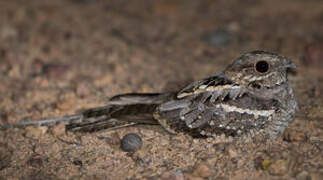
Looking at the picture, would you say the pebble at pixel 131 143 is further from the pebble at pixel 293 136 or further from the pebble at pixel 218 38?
the pebble at pixel 218 38

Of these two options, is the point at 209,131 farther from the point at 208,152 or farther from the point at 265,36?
the point at 265,36

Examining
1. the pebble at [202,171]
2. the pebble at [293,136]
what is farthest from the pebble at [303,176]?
the pebble at [202,171]

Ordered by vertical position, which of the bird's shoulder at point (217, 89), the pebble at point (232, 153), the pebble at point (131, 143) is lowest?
the pebble at point (232, 153)

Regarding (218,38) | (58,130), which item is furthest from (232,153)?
(218,38)

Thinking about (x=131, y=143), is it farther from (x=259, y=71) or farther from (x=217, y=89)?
(x=259, y=71)

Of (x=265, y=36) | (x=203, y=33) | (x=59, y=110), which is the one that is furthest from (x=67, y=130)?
(x=265, y=36)
